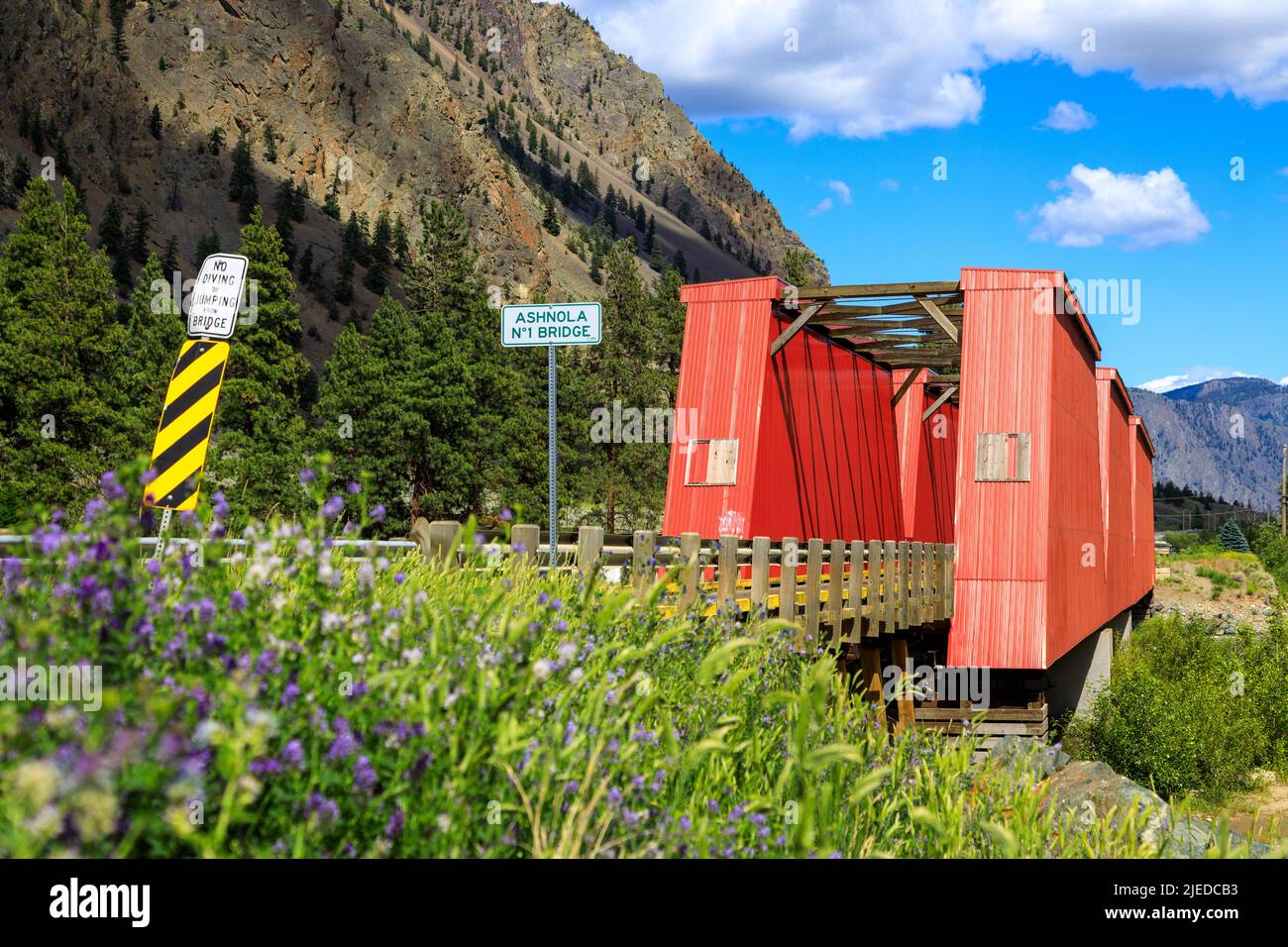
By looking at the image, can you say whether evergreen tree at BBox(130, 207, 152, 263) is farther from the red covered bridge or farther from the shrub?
the red covered bridge

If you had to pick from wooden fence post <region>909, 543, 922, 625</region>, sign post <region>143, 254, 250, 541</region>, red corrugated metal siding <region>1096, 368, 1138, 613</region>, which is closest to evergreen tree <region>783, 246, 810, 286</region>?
red corrugated metal siding <region>1096, 368, 1138, 613</region>

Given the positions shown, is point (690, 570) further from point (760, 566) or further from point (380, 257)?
point (380, 257)

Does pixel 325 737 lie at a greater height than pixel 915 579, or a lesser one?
greater

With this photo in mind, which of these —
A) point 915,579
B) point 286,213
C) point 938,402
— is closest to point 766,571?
point 915,579

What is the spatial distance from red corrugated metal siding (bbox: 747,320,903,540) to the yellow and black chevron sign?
9650 mm

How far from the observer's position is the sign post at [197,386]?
23.9 feet

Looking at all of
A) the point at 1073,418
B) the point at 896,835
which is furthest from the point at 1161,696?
the point at 896,835

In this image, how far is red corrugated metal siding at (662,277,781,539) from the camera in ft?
53.3

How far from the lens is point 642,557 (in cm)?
763

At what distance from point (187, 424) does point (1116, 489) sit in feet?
87.2

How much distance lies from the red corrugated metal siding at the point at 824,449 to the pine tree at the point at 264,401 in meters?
19.0

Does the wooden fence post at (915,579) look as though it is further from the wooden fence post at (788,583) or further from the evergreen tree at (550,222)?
the evergreen tree at (550,222)
